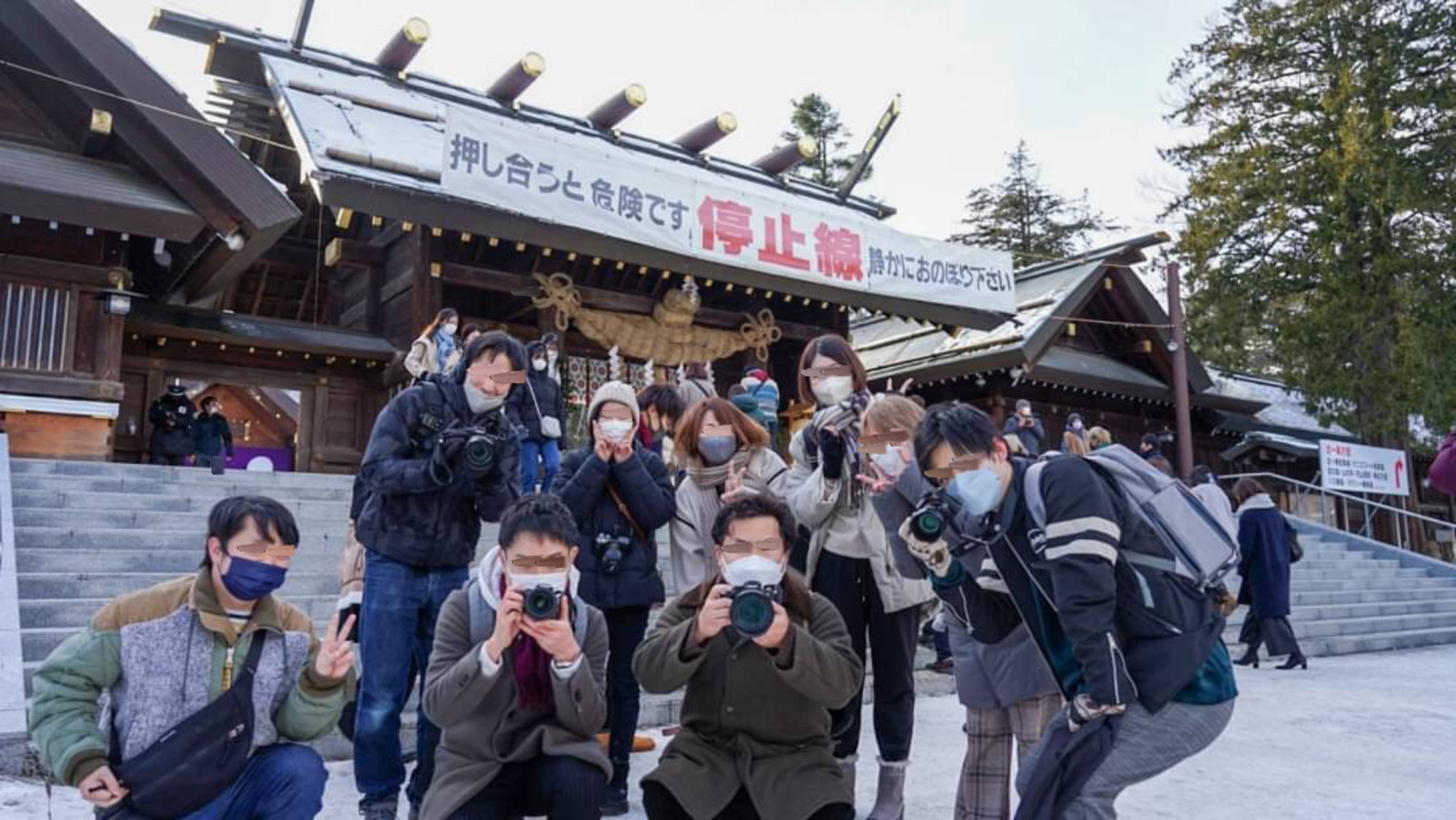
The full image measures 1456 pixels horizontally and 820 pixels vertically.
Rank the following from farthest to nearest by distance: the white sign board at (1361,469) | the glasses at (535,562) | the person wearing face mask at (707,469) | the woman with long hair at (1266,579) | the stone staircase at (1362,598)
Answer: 1. the white sign board at (1361,469)
2. the stone staircase at (1362,598)
3. the woman with long hair at (1266,579)
4. the person wearing face mask at (707,469)
5. the glasses at (535,562)

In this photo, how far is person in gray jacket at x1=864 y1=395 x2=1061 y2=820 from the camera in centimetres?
305

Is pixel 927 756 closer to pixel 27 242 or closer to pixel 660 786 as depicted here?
pixel 660 786

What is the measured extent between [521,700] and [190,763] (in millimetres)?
879

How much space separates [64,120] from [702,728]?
11277mm

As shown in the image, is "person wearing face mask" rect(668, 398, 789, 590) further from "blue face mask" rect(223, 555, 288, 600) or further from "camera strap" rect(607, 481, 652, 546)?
"blue face mask" rect(223, 555, 288, 600)

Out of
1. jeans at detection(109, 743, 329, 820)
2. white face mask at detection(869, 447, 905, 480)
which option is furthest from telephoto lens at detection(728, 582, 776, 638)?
jeans at detection(109, 743, 329, 820)

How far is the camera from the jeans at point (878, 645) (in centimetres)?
341

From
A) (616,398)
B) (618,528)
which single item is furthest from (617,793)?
(616,398)

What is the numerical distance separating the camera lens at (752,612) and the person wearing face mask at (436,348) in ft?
13.9

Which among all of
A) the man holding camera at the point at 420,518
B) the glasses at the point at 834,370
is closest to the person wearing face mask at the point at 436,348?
the man holding camera at the point at 420,518

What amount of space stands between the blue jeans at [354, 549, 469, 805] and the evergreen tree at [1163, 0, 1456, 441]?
2090cm

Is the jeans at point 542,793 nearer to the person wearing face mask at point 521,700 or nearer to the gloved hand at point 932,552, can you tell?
the person wearing face mask at point 521,700

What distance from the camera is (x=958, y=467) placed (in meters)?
2.61

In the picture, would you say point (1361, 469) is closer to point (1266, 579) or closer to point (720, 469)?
point (1266, 579)
